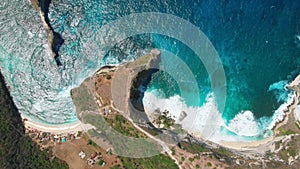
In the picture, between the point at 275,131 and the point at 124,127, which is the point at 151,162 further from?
the point at 275,131

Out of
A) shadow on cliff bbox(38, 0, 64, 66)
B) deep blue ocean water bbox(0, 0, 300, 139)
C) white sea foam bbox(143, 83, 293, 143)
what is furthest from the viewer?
white sea foam bbox(143, 83, 293, 143)

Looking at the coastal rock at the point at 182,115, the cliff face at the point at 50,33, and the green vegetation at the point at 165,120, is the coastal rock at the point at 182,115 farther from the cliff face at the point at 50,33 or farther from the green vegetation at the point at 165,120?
the cliff face at the point at 50,33

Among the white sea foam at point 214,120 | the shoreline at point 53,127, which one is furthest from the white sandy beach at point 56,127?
the white sea foam at point 214,120

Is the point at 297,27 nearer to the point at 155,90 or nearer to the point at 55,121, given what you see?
the point at 155,90

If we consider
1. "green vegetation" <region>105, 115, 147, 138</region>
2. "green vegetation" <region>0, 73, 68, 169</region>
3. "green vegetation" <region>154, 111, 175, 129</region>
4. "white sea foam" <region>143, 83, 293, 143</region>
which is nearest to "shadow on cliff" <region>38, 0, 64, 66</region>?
"green vegetation" <region>0, 73, 68, 169</region>

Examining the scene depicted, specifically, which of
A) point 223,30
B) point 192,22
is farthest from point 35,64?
point 223,30

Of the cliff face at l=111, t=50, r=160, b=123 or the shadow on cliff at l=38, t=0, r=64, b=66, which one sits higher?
the cliff face at l=111, t=50, r=160, b=123

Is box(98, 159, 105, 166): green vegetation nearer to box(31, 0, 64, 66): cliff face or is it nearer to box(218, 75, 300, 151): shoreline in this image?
box(31, 0, 64, 66): cliff face
